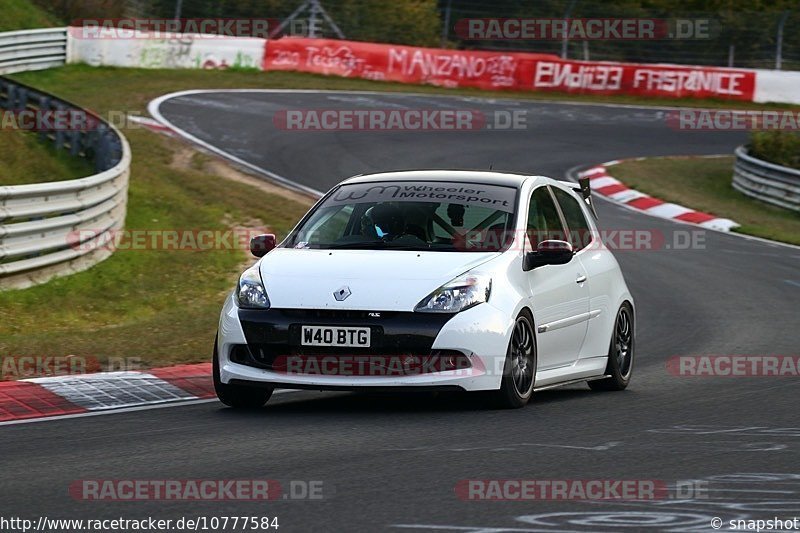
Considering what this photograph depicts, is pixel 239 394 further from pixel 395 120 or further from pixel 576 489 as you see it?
pixel 395 120

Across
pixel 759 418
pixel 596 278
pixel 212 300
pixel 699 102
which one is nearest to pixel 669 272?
pixel 212 300

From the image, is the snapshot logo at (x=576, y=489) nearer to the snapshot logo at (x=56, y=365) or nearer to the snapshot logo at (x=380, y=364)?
the snapshot logo at (x=380, y=364)

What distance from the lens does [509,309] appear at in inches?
334

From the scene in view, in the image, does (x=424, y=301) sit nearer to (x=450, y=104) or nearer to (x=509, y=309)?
(x=509, y=309)

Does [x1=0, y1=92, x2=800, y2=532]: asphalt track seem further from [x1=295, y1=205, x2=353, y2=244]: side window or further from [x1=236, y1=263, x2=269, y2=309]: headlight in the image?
[x1=295, y1=205, x2=353, y2=244]: side window

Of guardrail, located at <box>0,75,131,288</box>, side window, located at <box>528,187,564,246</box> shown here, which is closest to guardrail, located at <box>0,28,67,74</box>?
guardrail, located at <box>0,75,131,288</box>

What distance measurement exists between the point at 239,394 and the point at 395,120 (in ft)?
72.0

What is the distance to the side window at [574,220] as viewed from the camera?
1003cm

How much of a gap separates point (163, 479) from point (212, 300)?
8441mm

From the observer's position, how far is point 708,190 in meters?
26.2

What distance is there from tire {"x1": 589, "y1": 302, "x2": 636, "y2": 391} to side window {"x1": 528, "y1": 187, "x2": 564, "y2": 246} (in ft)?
3.07

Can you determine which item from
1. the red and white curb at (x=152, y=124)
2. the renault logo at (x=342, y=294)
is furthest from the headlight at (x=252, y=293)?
the red and white curb at (x=152, y=124)

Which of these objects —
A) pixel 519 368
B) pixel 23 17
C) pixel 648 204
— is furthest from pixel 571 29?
pixel 519 368

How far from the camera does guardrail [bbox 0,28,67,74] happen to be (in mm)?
32625
